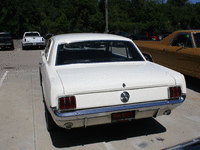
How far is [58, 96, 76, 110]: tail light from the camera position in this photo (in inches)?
120

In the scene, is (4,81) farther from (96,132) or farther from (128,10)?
(128,10)

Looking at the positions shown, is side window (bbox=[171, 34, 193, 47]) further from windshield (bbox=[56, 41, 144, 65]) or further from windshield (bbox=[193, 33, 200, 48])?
windshield (bbox=[56, 41, 144, 65])

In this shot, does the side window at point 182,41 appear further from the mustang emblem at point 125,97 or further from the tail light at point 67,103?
the tail light at point 67,103

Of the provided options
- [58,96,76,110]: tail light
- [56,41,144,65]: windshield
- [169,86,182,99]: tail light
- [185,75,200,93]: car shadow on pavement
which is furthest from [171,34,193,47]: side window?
[58,96,76,110]: tail light

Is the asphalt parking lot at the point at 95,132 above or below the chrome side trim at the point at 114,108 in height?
below

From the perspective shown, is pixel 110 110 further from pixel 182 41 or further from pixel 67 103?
pixel 182 41

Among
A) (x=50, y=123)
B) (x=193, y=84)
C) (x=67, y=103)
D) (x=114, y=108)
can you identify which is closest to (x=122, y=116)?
(x=114, y=108)

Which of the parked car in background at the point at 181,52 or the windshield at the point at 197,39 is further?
the windshield at the point at 197,39

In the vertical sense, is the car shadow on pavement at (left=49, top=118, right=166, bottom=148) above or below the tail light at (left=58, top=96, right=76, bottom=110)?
below

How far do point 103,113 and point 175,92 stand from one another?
115 centimetres

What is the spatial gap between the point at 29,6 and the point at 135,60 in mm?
44841

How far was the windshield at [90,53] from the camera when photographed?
415cm

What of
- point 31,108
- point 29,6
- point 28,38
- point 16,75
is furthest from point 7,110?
point 29,6

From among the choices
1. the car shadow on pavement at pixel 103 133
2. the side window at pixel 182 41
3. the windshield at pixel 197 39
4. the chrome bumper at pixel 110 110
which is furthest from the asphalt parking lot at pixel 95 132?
the side window at pixel 182 41
